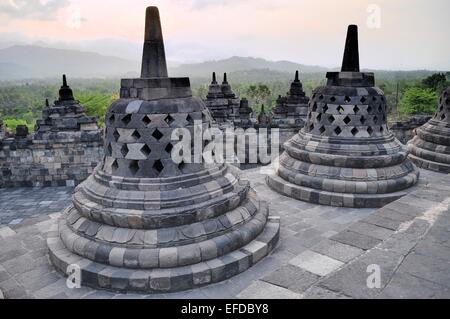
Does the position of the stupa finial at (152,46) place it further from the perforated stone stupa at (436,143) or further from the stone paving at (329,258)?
the perforated stone stupa at (436,143)

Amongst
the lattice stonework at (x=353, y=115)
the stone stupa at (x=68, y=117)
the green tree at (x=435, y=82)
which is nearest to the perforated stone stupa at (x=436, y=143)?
the lattice stonework at (x=353, y=115)

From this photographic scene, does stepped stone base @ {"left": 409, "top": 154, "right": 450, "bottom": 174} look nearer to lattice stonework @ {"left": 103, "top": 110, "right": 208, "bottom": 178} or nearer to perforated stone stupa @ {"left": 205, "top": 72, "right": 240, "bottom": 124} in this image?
lattice stonework @ {"left": 103, "top": 110, "right": 208, "bottom": 178}

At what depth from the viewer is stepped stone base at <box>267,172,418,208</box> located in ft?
22.7

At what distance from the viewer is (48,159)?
13930mm

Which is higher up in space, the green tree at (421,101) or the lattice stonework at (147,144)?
the green tree at (421,101)

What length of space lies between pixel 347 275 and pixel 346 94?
5.40m

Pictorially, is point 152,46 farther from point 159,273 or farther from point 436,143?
point 436,143

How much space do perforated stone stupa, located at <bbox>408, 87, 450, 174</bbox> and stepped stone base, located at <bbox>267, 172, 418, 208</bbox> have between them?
1997 mm

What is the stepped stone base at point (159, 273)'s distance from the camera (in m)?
4.15

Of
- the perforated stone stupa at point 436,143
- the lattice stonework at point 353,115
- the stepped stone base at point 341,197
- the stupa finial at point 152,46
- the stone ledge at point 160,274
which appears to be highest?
the stupa finial at point 152,46

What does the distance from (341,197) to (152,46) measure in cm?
481

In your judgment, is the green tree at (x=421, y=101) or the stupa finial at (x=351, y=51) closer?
the stupa finial at (x=351, y=51)

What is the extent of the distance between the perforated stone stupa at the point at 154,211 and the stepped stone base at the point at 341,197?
87.3 inches
